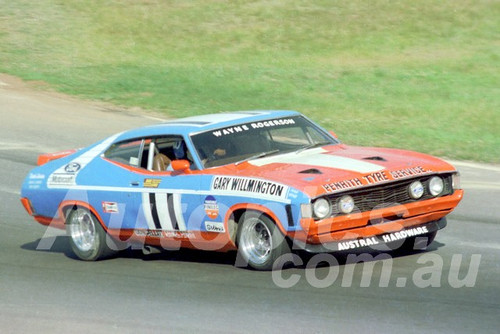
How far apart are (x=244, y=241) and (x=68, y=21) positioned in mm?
22524

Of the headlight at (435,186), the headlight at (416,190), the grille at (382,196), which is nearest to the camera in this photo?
the grille at (382,196)

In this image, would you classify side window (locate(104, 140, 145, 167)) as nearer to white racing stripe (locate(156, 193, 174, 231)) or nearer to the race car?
the race car

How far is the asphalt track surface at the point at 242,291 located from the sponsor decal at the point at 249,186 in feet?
2.50

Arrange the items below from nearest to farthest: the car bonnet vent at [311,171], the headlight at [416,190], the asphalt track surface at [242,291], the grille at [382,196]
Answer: the asphalt track surface at [242,291] → the grille at [382,196] → the car bonnet vent at [311,171] → the headlight at [416,190]

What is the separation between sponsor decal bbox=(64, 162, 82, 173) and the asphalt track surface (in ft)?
3.09

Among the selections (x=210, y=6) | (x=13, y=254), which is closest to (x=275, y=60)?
(x=210, y=6)

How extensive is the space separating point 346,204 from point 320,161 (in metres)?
0.77

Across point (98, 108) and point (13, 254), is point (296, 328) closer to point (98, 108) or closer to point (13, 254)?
point (13, 254)

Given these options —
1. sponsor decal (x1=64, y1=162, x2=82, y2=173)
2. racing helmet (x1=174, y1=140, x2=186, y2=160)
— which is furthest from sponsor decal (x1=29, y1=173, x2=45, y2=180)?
racing helmet (x1=174, y1=140, x2=186, y2=160)

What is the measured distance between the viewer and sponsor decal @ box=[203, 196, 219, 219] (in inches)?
345

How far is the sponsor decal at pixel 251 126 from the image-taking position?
9.56 meters

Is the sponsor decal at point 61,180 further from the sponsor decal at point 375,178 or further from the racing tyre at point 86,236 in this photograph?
the sponsor decal at point 375,178

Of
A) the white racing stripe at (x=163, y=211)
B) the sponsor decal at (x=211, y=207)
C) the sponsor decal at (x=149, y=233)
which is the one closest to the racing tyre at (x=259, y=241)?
the sponsor decal at (x=211, y=207)

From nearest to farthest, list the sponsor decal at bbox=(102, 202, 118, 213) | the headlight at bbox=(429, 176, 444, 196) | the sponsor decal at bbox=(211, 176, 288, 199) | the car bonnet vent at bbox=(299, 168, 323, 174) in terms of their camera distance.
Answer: the sponsor decal at bbox=(211, 176, 288, 199) → the car bonnet vent at bbox=(299, 168, 323, 174) → the headlight at bbox=(429, 176, 444, 196) → the sponsor decal at bbox=(102, 202, 118, 213)
